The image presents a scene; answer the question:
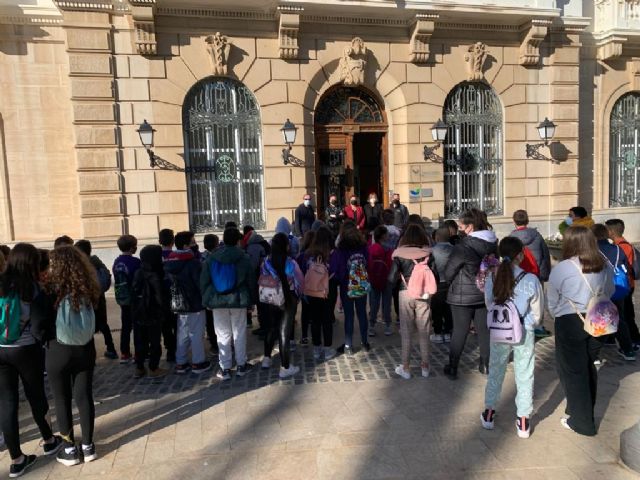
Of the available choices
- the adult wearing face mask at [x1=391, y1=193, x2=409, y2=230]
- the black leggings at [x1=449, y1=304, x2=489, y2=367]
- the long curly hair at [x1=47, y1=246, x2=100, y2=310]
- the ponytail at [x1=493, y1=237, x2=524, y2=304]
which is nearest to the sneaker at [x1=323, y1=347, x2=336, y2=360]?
the black leggings at [x1=449, y1=304, x2=489, y2=367]

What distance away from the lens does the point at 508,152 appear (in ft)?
46.2

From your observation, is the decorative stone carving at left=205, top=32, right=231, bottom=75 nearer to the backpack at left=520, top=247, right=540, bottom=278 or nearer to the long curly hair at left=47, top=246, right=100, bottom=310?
the backpack at left=520, top=247, right=540, bottom=278

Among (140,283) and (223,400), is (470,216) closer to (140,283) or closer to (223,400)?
(223,400)

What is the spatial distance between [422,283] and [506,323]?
1.45 meters

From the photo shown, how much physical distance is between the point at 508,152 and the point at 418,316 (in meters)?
9.71

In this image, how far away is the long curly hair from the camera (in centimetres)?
412

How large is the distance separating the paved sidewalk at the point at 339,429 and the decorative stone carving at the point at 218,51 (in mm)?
7980

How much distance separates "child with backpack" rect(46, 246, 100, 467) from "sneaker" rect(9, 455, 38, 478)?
0.23 meters

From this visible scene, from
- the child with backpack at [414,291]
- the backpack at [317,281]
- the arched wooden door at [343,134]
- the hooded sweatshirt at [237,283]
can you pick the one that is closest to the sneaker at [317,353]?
the backpack at [317,281]

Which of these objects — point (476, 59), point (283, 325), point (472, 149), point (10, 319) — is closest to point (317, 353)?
point (283, 325)

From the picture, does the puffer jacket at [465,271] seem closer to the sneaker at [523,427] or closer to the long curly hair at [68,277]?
the sneaker at [523,427]

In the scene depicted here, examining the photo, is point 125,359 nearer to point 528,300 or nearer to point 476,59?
point 528,300

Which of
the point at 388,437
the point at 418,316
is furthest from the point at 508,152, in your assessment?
the point at 388,437

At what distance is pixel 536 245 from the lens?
6.96 meters
